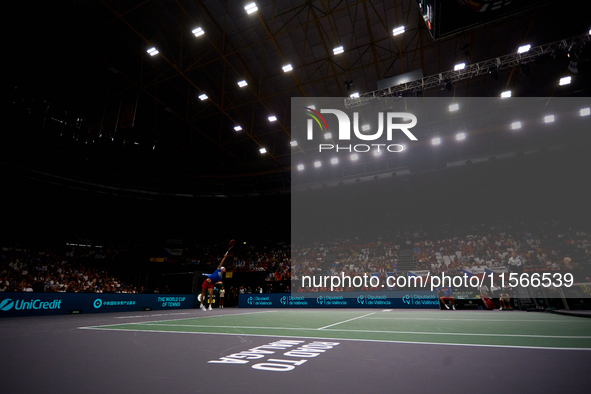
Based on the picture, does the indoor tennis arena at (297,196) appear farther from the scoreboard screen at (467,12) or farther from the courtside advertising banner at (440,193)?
the courtside advertising banner at (440,193)

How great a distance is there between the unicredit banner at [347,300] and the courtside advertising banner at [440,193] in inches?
8.2

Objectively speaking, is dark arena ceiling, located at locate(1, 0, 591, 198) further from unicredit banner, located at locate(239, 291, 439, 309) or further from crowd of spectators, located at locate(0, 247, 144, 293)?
unicredit banner, located at locate(239, 291, 439, 309)

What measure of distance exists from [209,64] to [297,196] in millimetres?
15629

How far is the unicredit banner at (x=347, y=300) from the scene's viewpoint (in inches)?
705

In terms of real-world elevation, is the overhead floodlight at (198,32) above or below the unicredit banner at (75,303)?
above

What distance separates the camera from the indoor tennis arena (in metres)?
3.68

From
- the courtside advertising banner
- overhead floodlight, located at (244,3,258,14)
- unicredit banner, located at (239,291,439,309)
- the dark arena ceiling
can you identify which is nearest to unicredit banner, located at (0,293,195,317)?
unicredit banner, located at (239,291,439,309)

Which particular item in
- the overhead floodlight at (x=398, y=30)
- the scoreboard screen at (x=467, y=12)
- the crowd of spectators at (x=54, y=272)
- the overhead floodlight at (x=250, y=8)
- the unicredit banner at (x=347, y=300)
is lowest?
the unicredit banner at (x=347, y=300)

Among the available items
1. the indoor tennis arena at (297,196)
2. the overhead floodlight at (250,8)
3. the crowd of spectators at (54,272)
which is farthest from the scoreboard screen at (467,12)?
the crowd of spectators at (54,272)

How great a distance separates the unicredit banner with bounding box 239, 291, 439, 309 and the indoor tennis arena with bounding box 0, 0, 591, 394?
13 cm

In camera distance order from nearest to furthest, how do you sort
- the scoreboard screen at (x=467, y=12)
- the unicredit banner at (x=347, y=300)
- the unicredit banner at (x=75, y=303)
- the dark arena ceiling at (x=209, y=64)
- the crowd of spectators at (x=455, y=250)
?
the scoreboard screen at (x=467, y=12) < the unicredit banner at (x=75, y=303) < the dark arena ceiling at (x=209, y=64) < the unicredit banner at (x=347, y=300) < the crowd of spectators at (x=455, y=250)

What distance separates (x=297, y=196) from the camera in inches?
1234

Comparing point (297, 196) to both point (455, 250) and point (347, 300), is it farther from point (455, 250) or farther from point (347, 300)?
point (455, 250)

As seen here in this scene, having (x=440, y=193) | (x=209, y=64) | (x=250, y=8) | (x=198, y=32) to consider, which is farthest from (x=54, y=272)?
(x=440, y=193)
